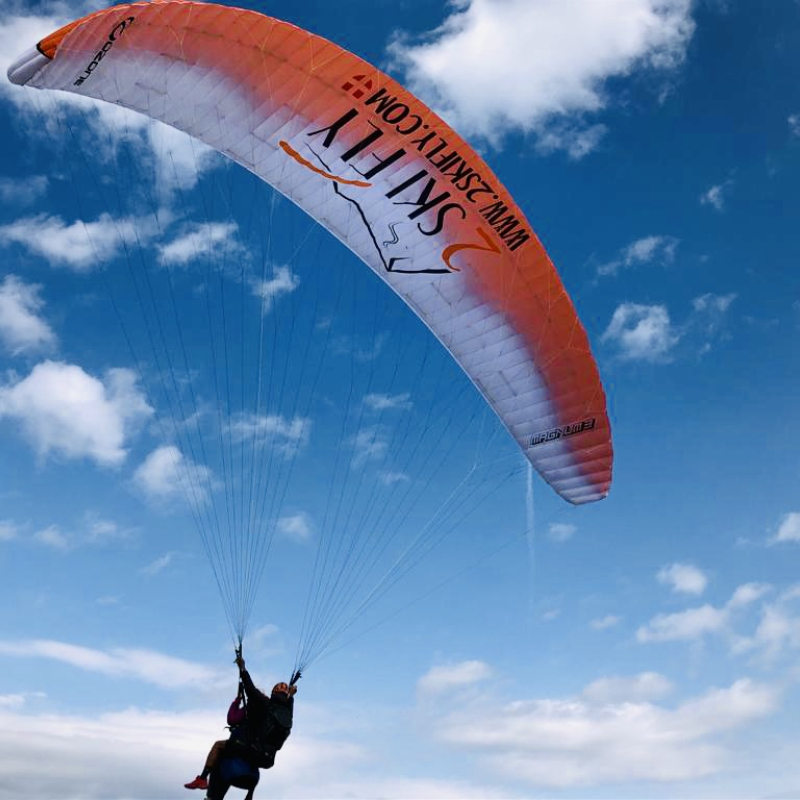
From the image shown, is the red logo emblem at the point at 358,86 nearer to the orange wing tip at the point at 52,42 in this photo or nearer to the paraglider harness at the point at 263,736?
the orange wing tip at the point at 52,42

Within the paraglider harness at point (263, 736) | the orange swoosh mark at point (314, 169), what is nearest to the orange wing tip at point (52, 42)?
the orange swoosh mark at point (314, 169)

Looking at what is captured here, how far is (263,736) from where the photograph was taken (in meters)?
11.1

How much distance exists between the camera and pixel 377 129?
509 inches

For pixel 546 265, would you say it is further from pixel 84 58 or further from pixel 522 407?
pixel 84 58

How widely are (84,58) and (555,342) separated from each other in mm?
8193

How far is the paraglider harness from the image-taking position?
36.0 ft

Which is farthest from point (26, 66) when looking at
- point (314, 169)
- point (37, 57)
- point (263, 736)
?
point (263, 736)

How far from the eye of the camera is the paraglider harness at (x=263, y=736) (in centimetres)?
1097

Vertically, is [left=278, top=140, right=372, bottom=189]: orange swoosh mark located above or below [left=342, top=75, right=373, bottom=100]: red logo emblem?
below

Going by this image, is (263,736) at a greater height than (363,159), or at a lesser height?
lesser

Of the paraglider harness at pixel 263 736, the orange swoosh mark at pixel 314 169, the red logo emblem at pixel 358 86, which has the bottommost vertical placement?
the paraglider harness at pixel 263 736

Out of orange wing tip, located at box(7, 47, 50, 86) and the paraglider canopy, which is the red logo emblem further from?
orange wing tip, located at box(7, 47, 50, 86)

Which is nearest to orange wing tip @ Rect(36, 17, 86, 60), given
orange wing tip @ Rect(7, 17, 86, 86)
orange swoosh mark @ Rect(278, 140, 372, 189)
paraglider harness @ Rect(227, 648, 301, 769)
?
orange wing tip @ Rect(7, 17, 86, 86)

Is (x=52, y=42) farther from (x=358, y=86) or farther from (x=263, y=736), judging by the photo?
(x=263, y=736)
